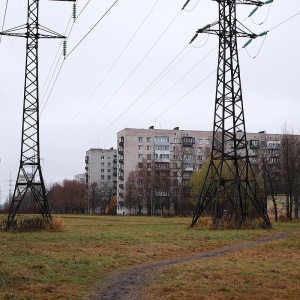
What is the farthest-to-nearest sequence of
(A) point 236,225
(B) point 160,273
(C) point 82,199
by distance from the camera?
(C) point 82,199 → (A) point 236,225 → (B) point 160,273

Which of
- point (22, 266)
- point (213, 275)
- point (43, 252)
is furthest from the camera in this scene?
point (43, 252)

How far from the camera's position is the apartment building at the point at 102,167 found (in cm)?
14288

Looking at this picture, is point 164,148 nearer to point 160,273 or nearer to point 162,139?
point 162,139

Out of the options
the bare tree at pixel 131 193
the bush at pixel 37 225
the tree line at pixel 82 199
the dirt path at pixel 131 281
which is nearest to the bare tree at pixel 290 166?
the bush at pixel 37 225

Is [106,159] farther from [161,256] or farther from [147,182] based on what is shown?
[161,256]

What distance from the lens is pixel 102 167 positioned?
472ft

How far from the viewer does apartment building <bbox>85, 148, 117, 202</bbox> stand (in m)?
143

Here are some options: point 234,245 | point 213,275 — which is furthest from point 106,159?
point 213,275

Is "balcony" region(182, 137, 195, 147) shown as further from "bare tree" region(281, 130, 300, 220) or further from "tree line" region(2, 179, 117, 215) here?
"bare tree" region(281, 130, 300, 220)

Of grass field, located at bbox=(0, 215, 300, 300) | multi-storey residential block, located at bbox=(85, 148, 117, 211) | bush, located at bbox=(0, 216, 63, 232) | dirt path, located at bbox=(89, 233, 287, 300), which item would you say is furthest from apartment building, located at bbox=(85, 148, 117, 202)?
dirt path, located at bbox=(89, 233, 287, 300)

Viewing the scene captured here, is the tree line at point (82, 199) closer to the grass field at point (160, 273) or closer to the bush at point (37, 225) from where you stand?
the bush at point (37, 225)

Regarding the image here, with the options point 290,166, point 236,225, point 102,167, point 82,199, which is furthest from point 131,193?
point 236,225

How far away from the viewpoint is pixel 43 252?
17906 millimetres

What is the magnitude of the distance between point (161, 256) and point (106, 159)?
12816 centimetres
